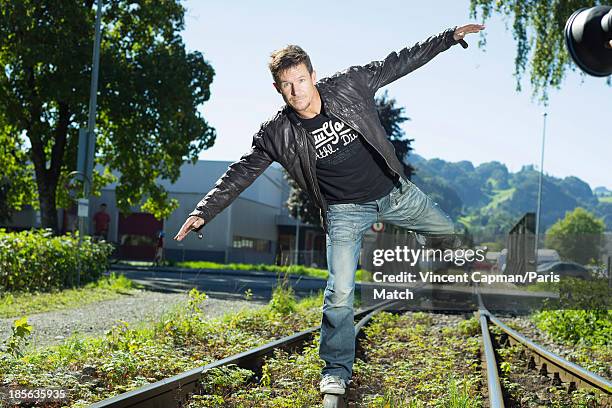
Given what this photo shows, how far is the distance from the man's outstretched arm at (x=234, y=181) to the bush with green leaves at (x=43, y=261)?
8.98 m

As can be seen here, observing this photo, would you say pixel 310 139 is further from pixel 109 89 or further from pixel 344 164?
pixel 109 89

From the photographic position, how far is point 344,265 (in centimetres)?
486

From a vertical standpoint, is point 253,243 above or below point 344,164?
above

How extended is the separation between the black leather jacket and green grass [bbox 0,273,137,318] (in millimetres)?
6381

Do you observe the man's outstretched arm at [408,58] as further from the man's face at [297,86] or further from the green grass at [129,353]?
the green grass at [129,353]

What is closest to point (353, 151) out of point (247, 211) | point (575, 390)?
point (575, 390)

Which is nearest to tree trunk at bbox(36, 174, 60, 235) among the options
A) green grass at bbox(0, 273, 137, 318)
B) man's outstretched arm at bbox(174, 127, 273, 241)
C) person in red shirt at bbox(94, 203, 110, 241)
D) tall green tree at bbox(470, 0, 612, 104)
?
person in red shirt at bbox(94, 203, 110, 241)

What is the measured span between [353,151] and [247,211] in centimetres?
5762

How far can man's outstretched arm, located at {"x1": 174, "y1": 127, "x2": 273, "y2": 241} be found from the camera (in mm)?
4812

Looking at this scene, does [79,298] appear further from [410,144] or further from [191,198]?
[191,198]

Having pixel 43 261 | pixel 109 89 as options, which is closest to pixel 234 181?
pixel 43 261

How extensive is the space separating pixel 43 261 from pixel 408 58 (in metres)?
11.6

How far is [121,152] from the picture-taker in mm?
28922

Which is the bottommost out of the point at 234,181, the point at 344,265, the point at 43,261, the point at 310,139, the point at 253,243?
the point at 43,261
